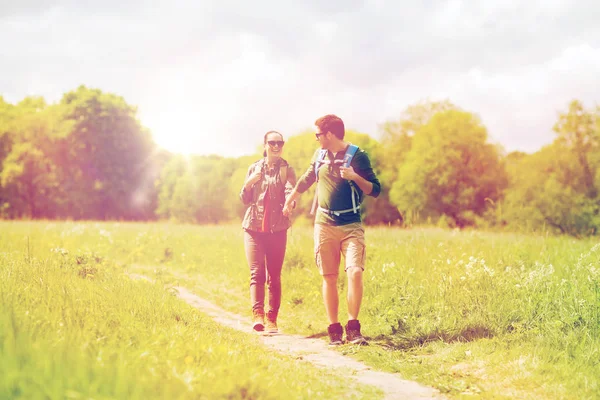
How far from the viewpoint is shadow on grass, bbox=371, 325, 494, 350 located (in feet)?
19.8

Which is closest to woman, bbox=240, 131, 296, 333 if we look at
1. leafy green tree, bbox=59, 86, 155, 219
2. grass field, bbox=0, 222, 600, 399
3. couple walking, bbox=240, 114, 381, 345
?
couple walking, bbox=240, 114, 381, 345

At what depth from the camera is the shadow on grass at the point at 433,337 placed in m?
6.04

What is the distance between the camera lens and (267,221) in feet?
23.8

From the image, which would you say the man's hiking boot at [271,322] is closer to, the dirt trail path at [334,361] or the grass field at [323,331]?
the dirt trail path at [334,361]

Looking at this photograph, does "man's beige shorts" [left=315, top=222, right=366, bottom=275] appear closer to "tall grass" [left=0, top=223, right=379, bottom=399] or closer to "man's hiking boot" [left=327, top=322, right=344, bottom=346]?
"man's hiking boot" [left=327, top=322, right=344, bottom=346]

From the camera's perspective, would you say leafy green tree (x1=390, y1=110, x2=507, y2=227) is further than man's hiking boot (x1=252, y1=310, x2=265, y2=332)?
Yes

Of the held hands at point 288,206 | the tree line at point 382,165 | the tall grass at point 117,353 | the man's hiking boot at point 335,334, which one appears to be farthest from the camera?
the tree line at point 382,165

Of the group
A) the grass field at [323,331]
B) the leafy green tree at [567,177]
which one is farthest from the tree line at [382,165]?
the grass field at [323,331]

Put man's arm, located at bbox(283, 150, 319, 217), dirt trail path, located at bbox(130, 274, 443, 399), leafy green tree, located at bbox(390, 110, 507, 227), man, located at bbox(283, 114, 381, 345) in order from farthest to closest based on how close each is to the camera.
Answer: leafy green tree, located at bbox(390, 110, 507, 227) < man's arm, located at bbox(283, 150, 319, 217) < man, located at bbox(283, 114, 381, 345) < dirt trail path, located at bbox(130, 274, 443, 399)

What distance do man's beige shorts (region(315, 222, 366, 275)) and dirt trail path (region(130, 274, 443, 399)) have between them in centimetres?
96

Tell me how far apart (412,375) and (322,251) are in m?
1.89

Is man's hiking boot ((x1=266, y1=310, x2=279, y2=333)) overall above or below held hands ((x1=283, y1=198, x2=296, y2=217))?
below

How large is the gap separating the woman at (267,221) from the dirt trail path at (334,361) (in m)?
0.47

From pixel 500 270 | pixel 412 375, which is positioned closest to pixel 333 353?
pixel 412 375
